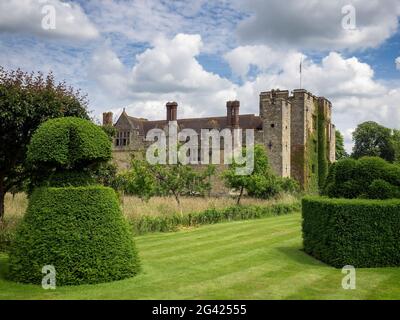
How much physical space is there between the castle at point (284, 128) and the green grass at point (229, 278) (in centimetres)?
2713

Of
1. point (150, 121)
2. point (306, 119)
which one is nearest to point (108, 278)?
point (306, 119)

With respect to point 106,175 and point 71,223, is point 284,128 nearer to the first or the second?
point 106,175

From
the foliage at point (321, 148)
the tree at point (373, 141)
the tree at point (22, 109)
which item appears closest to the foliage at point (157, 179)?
the tree at point (22, 109)

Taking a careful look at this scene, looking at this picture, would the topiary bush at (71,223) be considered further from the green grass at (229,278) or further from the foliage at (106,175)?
the foliage at (106,175)

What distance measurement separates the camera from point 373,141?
2594 inches

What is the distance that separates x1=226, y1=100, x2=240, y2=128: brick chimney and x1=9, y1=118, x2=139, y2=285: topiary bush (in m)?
33.1

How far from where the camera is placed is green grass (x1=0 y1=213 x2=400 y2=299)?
7572mm

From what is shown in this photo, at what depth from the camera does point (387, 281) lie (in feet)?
28.0

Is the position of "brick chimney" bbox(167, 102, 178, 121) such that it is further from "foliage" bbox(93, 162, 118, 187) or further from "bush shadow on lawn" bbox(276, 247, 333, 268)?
"bush shadow on lawn" bbox(276, 247, 333, 268)

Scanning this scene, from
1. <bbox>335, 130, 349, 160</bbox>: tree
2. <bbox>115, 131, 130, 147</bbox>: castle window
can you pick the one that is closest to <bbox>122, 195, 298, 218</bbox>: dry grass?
<bbox>115, 131, 130, 147</bbox>: castle window

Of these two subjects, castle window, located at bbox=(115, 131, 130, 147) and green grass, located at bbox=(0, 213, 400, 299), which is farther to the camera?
castle window, located at bbox=(115, 131, 130, 147)

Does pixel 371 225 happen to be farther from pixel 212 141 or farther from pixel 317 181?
pixel 317 181

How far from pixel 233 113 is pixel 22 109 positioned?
3071 centimetres

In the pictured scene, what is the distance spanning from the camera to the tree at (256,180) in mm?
26188
